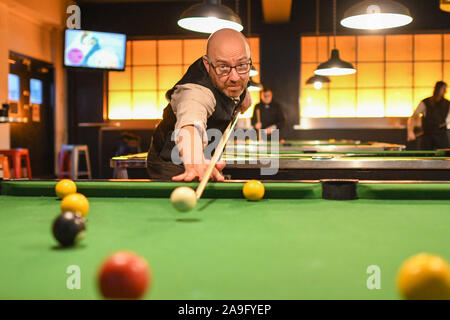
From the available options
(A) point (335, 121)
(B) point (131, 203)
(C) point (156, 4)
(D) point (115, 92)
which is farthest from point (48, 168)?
(B) point (131, 203)

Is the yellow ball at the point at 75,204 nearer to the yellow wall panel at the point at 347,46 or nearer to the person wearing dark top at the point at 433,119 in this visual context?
the person wearing dark top at the point at 433,119

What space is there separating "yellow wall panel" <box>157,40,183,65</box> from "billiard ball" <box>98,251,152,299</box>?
798cm

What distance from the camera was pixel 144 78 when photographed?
8.55m

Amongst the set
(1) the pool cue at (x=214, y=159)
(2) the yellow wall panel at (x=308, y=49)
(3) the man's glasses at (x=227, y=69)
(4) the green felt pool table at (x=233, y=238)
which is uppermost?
(2) the yellow wall panel at (x=308, y=49)

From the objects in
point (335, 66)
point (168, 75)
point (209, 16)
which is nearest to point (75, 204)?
point (209, 16)

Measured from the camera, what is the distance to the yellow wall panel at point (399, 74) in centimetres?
810

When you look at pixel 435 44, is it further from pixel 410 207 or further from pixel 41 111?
pixel 410 207

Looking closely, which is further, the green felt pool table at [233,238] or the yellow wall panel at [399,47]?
the yellow wall panel at [399,47]

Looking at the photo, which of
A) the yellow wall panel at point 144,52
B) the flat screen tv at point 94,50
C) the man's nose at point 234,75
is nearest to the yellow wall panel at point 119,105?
the yellow wall panel at point 144,52

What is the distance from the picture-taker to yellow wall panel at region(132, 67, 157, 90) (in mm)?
8539

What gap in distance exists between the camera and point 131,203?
1.80 meters

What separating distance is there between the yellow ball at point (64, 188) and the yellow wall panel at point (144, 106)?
6.68m

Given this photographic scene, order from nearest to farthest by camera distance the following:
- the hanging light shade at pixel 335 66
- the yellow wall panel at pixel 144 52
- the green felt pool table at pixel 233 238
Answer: the green felt pool table at pixel 233 238 → the hanging light shade at pixel 335 66 → the yellow wall panel at pixel 144 52
